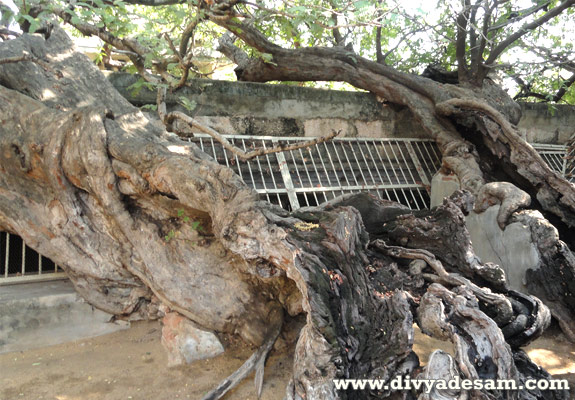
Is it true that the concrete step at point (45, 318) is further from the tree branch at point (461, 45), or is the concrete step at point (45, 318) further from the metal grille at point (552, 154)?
the metal grille at point (552, 154)

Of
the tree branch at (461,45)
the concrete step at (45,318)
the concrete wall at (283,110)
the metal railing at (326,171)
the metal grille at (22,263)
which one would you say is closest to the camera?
the concrete step at (45,318)

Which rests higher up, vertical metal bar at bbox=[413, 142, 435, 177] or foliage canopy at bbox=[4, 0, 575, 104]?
foliage canopy at bbox=[4, 0, 575, 104]

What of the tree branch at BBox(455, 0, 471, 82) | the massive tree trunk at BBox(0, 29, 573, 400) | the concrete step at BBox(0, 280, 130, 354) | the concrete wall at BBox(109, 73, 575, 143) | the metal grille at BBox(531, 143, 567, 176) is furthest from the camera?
the metal grille at BBox(531, 143, 567, 176)

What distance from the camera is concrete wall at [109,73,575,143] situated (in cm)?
470

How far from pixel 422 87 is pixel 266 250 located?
3.63m

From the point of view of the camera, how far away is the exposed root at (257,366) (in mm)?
2547

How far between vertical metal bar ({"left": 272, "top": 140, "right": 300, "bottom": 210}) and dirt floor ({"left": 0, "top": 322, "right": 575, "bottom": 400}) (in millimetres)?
1682

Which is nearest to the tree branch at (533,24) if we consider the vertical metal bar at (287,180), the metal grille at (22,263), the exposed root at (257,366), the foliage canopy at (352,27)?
the foliage canopy at (352,27)

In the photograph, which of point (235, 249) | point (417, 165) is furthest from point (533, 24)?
point (235, 249)

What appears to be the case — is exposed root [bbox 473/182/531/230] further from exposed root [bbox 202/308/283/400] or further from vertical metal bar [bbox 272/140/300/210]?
exposed root [bbox 202/308/283/400]

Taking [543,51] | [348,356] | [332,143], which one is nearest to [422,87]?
[332,143]

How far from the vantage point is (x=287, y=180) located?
4.54m

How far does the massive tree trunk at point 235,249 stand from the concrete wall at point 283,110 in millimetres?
1006

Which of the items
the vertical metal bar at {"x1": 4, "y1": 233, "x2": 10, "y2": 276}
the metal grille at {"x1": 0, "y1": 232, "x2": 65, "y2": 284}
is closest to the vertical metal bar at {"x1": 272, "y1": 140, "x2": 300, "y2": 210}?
the metal grille at {"x1": 0, "y1": 232, "x2": 65, "y2": 284}
